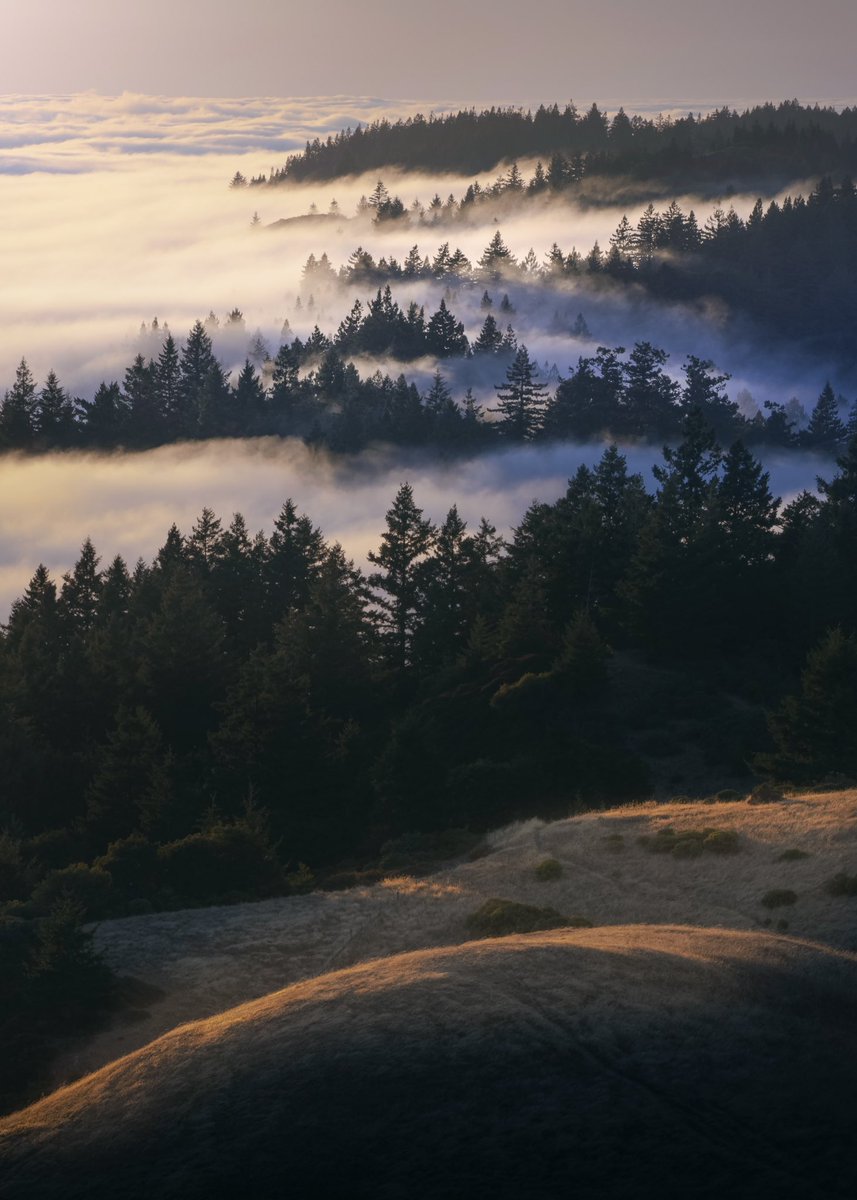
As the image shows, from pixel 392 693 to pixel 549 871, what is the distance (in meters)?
44.3

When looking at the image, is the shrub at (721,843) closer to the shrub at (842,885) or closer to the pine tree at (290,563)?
the shrub at (842,885)

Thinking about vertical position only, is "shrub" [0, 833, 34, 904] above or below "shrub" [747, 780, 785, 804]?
below

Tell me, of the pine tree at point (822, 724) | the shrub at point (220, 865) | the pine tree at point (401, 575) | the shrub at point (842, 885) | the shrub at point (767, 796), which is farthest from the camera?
the pine tree at point (401, 575)

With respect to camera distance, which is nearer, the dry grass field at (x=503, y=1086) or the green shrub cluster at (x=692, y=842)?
the dry grass field at (x=503, y=1086)

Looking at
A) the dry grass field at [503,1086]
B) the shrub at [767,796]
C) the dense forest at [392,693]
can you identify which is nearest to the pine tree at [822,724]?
the dense forest at [392,693]

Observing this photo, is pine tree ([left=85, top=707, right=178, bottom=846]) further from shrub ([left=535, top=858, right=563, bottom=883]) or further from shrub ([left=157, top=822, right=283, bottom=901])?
shrub ([left=535, top=858, right=563, bottom=883])

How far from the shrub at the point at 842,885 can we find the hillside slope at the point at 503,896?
9.1 inches

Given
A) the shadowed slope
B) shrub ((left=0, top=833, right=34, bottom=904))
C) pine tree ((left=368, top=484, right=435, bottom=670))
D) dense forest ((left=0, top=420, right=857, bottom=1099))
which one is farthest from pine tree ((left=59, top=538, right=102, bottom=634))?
the shadowed slope

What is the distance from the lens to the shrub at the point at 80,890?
37816 millimetres

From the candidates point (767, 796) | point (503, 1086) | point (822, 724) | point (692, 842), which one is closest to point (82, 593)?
point (822, 724)

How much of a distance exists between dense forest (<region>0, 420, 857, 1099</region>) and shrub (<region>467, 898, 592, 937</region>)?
9476mm

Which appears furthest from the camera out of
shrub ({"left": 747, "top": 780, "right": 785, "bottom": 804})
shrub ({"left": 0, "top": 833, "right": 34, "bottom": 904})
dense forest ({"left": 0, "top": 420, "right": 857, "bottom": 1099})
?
shrub ({"left": 0, "top": 833, "right": 34, "bottom": 904})

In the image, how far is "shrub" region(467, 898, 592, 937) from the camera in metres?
30.9

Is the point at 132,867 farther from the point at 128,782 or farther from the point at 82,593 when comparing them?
the point at 82,593
